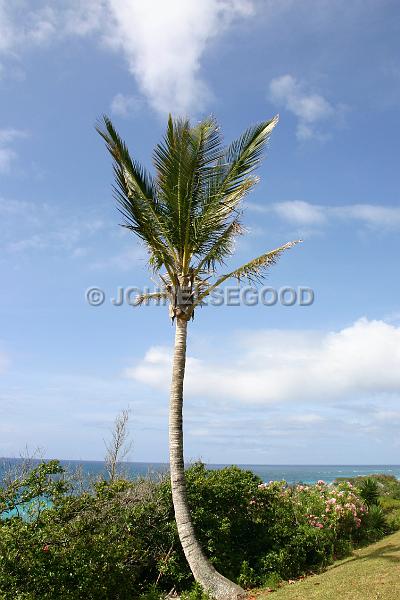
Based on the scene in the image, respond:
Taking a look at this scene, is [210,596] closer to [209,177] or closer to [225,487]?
[225,487]

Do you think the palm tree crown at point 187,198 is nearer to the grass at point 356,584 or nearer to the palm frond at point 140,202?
the palm frond at point 140,202

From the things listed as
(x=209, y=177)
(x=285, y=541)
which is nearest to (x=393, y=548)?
(x=285, y=541)

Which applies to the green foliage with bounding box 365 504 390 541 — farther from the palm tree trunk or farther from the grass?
the palm tree trunk

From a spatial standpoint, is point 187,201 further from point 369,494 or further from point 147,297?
point 369,494

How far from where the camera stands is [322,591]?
8.68 meters

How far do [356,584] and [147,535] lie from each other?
4772mm

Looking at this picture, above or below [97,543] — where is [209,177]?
above

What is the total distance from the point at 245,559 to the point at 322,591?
323 centimetres

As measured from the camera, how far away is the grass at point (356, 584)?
26.9 feet

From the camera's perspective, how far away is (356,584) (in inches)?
343

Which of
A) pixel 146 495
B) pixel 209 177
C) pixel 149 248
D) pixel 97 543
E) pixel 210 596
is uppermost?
pixel 209 177

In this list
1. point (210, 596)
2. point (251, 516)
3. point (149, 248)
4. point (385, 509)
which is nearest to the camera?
point (210, 596)

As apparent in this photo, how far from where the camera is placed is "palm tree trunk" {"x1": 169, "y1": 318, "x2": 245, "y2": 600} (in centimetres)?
970

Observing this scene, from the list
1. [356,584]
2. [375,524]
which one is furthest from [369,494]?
[356,584]
